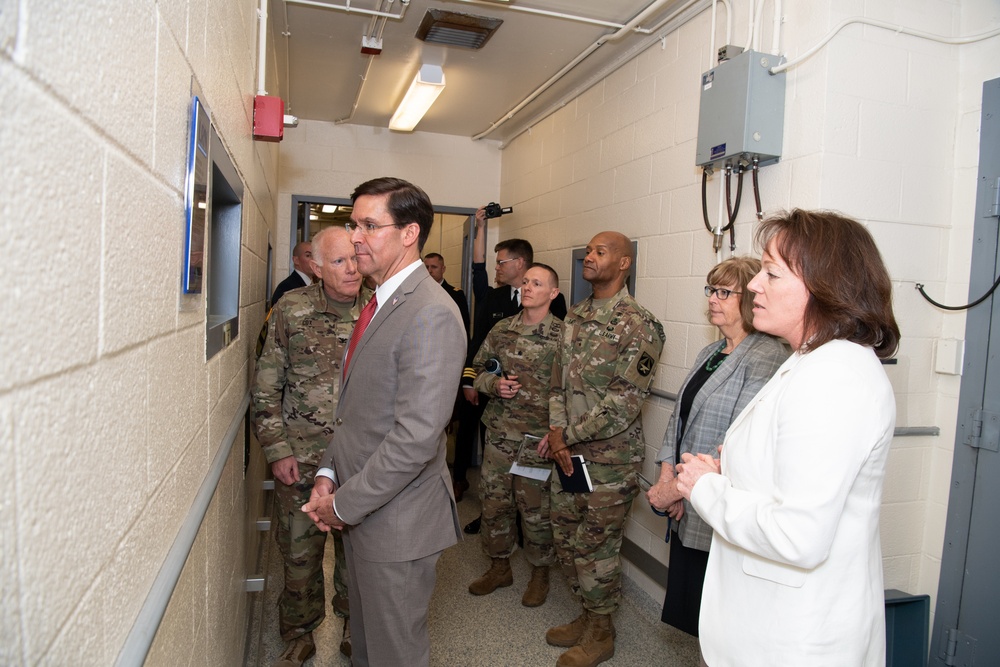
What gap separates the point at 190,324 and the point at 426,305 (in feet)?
2.28

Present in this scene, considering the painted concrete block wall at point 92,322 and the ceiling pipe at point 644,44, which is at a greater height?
the ceiling pipe at point 644,44

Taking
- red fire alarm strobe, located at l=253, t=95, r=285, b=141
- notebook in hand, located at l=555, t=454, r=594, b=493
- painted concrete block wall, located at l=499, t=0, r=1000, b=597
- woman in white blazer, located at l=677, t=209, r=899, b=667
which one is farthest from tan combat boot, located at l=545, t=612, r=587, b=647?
red fire alarm strobe, located at l=253, t=95, r=285, b=141

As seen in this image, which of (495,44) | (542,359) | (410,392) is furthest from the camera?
(495,44)

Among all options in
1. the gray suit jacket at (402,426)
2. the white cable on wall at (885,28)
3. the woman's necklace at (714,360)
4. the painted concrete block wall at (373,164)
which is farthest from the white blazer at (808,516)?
the painted concrete block wall at (373,164)

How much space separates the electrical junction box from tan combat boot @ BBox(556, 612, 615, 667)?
2026 mm

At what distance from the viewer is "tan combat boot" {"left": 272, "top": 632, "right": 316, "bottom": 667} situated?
2471 millimetres

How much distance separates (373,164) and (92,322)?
5.05 meters

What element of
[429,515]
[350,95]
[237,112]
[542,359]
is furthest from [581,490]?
[350,95]

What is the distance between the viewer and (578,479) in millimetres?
2770

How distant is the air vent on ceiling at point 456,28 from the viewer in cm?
→ 319

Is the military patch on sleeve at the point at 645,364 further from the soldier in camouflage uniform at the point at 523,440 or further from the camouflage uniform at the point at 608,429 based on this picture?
the soldier in camouflage uniform at the point at 523,440

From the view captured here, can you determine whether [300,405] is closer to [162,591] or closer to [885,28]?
[162,591]

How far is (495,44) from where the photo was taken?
355 cm

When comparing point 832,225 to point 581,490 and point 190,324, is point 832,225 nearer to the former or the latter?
point 190,324
